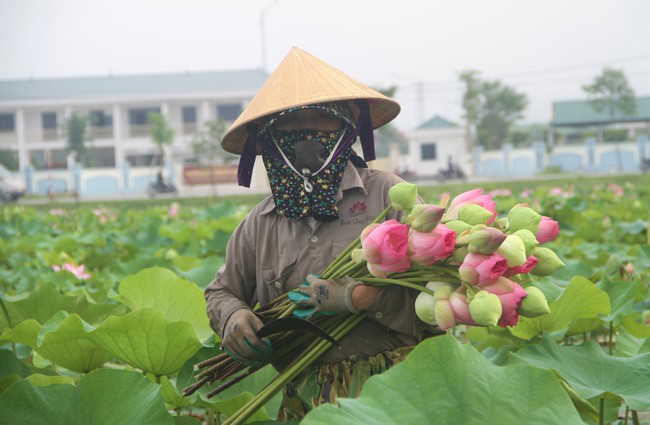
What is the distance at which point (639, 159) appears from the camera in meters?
27.9

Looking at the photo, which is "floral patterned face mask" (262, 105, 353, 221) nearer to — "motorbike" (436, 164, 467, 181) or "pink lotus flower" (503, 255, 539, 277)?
"pink lotus flower" (503, 255, 539, 277)

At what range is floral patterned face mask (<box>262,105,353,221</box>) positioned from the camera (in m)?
1.67

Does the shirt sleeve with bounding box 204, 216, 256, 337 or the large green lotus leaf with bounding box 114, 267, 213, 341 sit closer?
the shirt sleeve with bounding box 204, 216, 256, 337

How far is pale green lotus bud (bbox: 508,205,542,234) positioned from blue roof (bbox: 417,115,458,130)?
1319 inches

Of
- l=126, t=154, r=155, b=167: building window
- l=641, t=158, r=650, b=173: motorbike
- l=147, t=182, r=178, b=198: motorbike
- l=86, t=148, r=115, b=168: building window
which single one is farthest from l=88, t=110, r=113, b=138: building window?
l=641, t=158, r=650, b=173: motorbike

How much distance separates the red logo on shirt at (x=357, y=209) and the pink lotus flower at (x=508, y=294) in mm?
495

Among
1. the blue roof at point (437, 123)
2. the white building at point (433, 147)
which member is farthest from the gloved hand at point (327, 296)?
the blue roof at point (437, 123)

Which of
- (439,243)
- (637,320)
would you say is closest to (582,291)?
(637,320)

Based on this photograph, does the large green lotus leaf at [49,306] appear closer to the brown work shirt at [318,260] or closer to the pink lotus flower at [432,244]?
the brown work shirt at [318,260]

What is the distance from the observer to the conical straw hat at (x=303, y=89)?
5.36ft

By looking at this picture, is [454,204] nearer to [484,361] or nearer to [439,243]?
[439,243]

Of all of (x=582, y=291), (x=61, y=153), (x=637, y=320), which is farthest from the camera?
(x=61, y=153)

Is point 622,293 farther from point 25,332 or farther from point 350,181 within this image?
point 25,332

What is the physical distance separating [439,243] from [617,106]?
30604 mm
